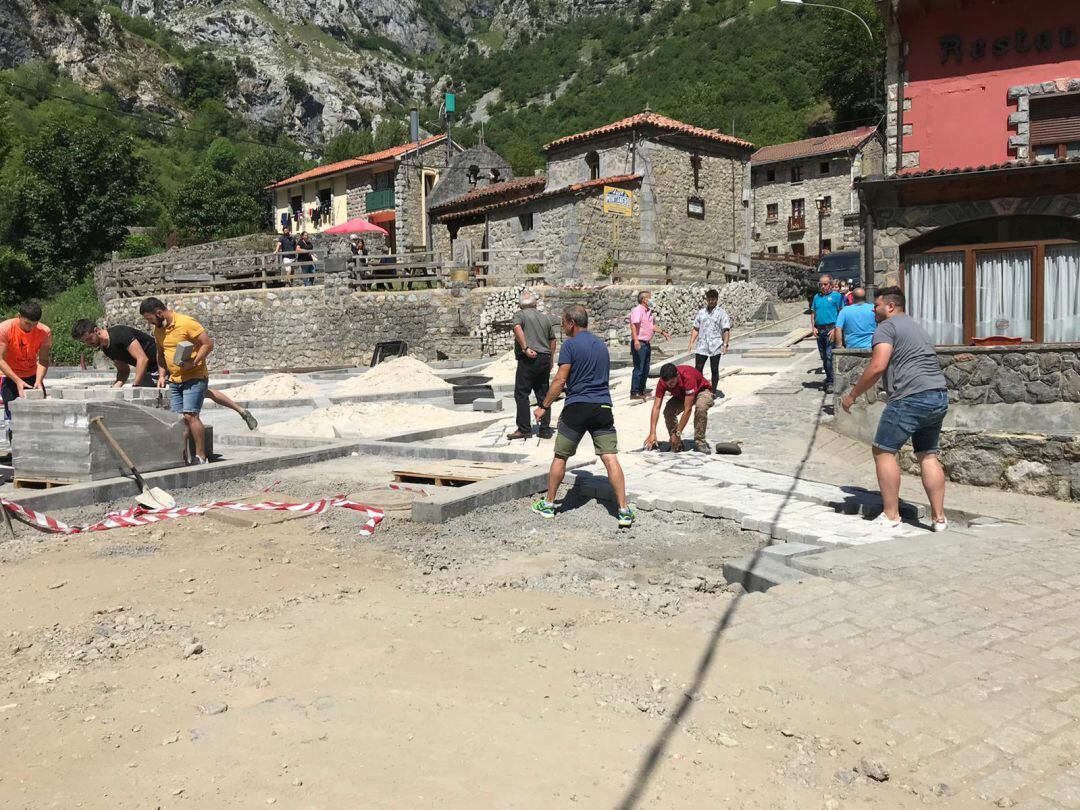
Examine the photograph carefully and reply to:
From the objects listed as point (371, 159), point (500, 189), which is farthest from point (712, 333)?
point (371, 159)

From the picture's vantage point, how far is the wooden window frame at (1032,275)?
1062cm

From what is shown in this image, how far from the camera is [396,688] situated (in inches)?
134

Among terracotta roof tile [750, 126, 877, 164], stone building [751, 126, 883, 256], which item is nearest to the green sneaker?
stone building [751, 126, 883, 256]

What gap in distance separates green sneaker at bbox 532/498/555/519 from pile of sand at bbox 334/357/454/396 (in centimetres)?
855

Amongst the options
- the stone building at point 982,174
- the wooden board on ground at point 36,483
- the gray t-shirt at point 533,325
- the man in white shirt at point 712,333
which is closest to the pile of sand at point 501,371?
the man in white shirt at point 712,333

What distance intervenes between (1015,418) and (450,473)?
6.13 m

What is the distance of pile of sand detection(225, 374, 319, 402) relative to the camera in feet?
50.1

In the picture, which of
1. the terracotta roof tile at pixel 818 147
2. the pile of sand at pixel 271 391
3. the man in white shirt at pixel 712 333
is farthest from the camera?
the terracotta roof tile at pixel 818 147

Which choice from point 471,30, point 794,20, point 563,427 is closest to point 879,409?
point 563,427

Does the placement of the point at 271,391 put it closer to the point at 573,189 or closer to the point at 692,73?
the point at 573,189

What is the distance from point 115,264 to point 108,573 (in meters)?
29.7

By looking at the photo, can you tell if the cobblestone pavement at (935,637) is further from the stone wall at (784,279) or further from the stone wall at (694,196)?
the stone wall at (784,279)

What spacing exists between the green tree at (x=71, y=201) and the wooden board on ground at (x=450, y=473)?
36.3 m

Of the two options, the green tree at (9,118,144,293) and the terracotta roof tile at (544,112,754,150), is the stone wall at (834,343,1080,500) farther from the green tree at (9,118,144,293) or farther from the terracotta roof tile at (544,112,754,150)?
the green tree at (9,118,144,293)
